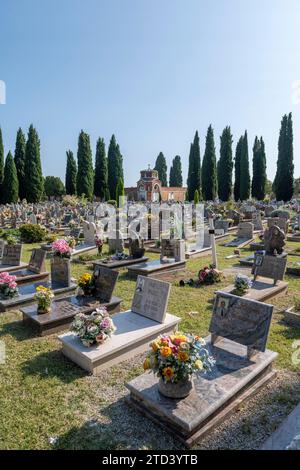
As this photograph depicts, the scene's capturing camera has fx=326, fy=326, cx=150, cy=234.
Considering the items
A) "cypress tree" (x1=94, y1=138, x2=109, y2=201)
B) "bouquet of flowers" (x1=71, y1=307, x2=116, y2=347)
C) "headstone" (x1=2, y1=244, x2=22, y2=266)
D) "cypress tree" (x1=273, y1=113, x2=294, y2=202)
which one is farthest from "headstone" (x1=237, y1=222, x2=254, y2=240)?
"cypress tree" (x1=94, y1=138, x2=109, y2=201)

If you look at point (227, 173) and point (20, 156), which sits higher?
point (20, 156)

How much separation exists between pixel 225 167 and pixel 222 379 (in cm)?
5419

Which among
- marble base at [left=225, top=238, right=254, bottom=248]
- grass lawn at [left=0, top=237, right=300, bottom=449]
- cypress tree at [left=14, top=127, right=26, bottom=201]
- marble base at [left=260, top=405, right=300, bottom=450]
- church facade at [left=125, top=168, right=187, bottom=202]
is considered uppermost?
cypress tree at [left=14, top=127, right=26, bottom=201]

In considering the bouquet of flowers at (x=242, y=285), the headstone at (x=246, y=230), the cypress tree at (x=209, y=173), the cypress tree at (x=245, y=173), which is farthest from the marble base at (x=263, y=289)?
the cypress tree at (x=245, y=173)

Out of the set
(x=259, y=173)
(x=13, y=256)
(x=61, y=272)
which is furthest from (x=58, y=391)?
(x=259, y=173)

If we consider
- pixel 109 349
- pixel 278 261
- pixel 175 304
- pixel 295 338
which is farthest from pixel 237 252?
pixel 109 349

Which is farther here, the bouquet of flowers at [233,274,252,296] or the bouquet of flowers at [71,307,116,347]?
the bouquet of flowers at [233,274,252,296]

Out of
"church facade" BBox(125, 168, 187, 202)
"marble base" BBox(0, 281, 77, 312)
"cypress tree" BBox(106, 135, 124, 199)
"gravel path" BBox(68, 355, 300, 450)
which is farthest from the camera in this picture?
"church facade" BBox(125, 168, 187, 202)

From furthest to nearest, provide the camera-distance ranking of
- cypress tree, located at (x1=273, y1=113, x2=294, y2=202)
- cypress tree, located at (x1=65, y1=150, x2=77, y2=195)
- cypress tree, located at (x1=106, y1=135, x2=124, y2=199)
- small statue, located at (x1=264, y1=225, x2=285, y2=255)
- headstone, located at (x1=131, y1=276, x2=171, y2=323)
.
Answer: cypress tree, located at (x1=106, y1=135, x2=124, y2=199) → cypress tree, located at (x1=65, y1=150, x2=77, y2=195) → cypress tree, located at (x1=273, y1=113, x2=294, y2=202) → small statue, located at (x1=264, y1=225, x2=285, y2=255) → headstone, located at (x1=131, y1=276, x2=171, y2=323)

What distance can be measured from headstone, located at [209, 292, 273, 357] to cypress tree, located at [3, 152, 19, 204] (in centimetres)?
4607

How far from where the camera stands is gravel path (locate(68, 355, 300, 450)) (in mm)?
3812

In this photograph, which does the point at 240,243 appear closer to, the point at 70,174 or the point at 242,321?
the point at 242,321

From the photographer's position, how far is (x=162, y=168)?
8119cm

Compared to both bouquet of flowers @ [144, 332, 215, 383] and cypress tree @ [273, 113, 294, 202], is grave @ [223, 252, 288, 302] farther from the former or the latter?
cypress tree @ [273, 113, 294, 202]
